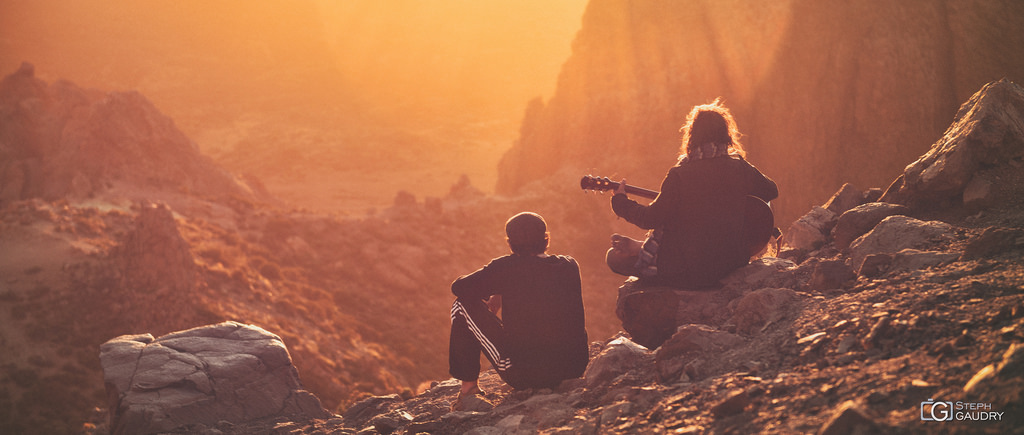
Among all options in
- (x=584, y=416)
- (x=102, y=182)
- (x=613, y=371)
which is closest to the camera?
(x=584, y=416)

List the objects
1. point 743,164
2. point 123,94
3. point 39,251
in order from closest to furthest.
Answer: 1. point 743,164
2. point 39,251
3. point 123,94

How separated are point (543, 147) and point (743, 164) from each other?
25768 millimetres

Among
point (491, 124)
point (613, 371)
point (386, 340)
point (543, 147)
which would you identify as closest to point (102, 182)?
point (386, 340)

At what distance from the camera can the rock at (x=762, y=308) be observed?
4.37 metres

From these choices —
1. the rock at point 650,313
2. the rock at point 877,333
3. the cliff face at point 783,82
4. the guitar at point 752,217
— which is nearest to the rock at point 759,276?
the guitar at point 752,217

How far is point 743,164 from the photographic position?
16.2 ft

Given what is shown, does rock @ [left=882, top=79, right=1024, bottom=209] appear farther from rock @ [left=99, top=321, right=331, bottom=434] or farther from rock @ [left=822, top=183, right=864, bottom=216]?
rock @ [left=99, top=321, right=331, bottom=434]

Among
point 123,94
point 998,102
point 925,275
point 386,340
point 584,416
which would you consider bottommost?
point 386,340

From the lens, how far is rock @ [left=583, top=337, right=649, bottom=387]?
4.57 meters

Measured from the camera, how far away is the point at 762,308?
4.46 meters

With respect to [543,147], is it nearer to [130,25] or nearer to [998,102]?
[998,102]

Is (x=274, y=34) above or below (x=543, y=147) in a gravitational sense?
above

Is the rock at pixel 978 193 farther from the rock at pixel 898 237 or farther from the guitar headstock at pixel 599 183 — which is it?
the guitar headstock at pixel 599 183

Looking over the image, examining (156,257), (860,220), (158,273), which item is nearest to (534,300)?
(860,220)
